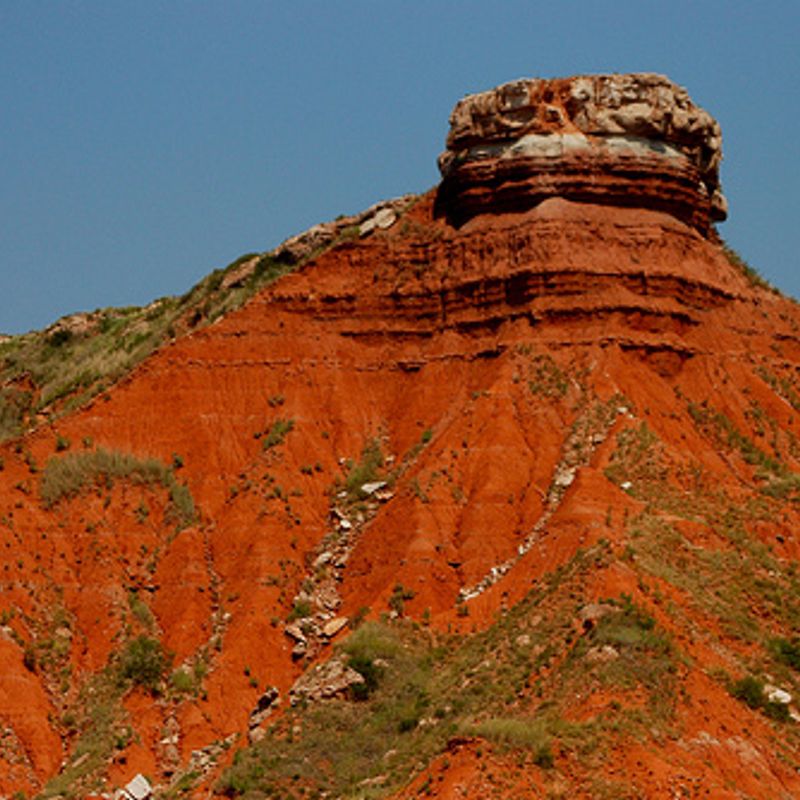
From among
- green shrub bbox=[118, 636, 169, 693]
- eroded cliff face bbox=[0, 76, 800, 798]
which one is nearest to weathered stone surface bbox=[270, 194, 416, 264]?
eroded cliff face bbox=[0, 76, 800, 798]

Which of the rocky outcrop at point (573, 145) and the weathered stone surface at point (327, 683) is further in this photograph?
the rocky outcrop at point (573, 145)

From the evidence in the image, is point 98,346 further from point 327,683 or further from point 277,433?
point 327,683

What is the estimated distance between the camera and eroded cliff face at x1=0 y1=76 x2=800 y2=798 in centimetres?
5775

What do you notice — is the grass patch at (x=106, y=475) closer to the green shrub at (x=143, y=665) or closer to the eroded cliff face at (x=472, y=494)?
the eroded cliff face at (x=472, y=494)

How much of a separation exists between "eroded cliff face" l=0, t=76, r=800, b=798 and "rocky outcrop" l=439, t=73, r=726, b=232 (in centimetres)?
12

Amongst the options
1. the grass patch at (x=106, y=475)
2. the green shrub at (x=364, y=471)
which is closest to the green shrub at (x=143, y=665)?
the grass patch at (x=106, y=475)

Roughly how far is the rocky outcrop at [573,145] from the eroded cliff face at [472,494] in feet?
0.39

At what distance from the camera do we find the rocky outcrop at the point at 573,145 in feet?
263

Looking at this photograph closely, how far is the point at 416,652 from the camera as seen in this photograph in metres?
64.6

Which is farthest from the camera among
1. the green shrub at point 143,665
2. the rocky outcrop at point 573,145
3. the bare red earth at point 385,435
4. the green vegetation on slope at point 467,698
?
the rocky outcrop at point 573,145

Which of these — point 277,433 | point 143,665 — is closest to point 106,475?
point 277,433

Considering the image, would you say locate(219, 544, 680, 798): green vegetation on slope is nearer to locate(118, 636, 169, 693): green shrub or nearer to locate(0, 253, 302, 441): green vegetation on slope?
locate(118, 636, 169, 693): green shrub

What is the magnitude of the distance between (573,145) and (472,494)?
1608 centimetres

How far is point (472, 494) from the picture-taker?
7125 centimetres
